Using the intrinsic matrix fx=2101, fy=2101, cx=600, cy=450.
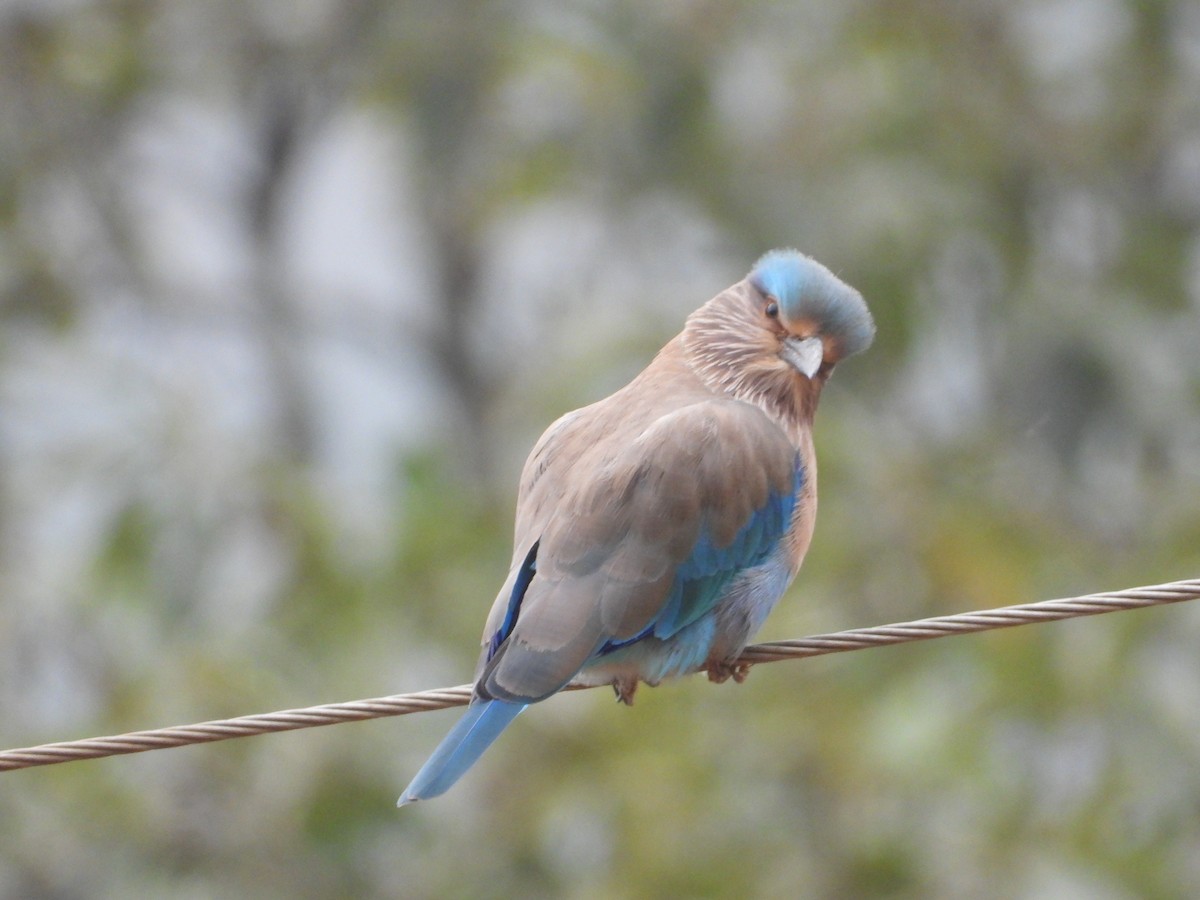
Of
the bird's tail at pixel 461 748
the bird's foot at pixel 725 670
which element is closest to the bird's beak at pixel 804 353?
the bird's foot at pixel 725 670

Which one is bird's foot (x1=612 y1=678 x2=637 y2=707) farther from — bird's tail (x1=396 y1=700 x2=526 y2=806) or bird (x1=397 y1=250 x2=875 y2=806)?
bird's tail (x1=396 y1=700 x2=526 y2=806)

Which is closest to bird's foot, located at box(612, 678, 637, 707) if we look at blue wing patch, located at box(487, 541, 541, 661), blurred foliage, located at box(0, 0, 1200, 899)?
blue wing patch, located at box(487, 541, 541, 661)

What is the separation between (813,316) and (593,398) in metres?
3.37

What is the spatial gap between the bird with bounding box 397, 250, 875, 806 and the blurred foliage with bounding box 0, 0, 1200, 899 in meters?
2.14

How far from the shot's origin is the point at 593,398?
8.61m

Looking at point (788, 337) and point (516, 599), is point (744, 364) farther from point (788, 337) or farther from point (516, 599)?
point (516, 599)

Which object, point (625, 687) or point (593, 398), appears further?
point (593, 398)

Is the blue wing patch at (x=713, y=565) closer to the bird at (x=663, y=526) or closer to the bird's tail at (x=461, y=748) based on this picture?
the bird at (x=663, y=526)

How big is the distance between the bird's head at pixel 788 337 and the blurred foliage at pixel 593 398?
2.06 m

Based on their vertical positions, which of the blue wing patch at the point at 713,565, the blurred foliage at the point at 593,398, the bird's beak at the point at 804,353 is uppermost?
the bird's beak at the point at 804,353

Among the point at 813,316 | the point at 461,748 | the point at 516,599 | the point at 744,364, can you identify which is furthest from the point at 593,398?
the point at 461,748

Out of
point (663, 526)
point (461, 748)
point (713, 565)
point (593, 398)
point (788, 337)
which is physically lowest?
point (593, 398)

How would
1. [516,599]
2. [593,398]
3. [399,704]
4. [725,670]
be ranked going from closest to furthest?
[399,704], [516,599], [725,670], [593,398]

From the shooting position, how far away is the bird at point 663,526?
4.53 meters
